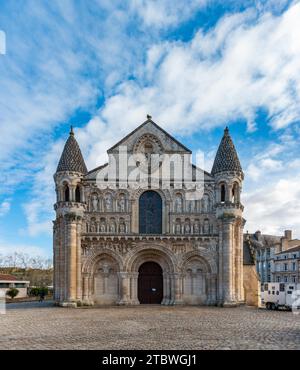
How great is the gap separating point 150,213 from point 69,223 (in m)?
6.59

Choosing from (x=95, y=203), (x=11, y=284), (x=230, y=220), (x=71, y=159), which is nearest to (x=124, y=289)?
(x=95, y=203)

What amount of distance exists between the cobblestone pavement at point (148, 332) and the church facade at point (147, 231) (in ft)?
26.9

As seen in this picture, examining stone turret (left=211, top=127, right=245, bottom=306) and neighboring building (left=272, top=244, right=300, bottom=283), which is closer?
stone turret (left=211, top=127, right=245, bottom=306)

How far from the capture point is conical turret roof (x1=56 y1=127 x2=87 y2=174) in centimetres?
3319

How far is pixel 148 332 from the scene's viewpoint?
1738 cm

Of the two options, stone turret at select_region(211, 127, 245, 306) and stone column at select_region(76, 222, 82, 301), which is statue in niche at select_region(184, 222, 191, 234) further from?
stone column at select_region(76, 222, 82, 301)

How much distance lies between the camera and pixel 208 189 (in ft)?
110

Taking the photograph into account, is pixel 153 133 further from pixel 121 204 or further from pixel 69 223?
pixel 69 223

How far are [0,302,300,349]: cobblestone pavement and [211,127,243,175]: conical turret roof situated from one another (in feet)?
43.0

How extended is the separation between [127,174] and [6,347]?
68.5ft

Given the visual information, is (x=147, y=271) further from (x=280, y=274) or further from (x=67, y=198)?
(x=280, y=274)

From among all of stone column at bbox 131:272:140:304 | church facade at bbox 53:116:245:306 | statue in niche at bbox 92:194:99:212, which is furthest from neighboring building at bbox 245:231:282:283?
statue in niche at bbox 92:194:99:212

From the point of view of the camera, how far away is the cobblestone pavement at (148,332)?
14461mm
